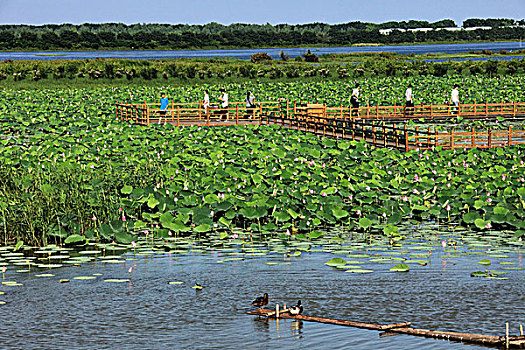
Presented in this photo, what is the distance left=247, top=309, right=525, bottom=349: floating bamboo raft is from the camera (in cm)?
912

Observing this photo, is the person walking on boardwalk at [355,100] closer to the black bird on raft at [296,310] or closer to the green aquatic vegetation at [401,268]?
the green aquatic vegetation at [401,268]

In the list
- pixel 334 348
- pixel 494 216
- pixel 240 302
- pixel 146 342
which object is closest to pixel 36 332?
pixel 146 342

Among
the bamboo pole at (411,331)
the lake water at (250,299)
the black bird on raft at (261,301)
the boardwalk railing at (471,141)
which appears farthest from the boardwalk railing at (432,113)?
the bamboo pole at (411,331)

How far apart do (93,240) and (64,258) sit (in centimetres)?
135

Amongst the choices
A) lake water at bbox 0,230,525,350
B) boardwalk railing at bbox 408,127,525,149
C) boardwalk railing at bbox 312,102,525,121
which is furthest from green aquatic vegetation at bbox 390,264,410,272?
boardwalk railing at bbox 312,102,525,121

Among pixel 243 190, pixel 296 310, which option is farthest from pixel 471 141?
pixel 296 310

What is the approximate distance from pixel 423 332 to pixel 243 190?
8086 mm

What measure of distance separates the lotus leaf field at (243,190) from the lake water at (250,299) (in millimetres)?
1082

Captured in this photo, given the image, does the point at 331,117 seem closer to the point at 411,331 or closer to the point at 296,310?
the point at 296,310

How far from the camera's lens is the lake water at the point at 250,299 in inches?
386

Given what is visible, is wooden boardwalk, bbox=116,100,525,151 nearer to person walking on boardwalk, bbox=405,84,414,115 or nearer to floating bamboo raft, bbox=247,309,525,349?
person walking on boardwalk, bbox=405,84,414,115

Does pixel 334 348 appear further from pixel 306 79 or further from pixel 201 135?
pixel 306 79

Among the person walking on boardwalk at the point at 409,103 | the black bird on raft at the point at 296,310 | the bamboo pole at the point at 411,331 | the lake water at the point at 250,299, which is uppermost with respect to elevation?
the person walking on boardwalk at the point at 409,103

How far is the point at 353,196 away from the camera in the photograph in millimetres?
18156
